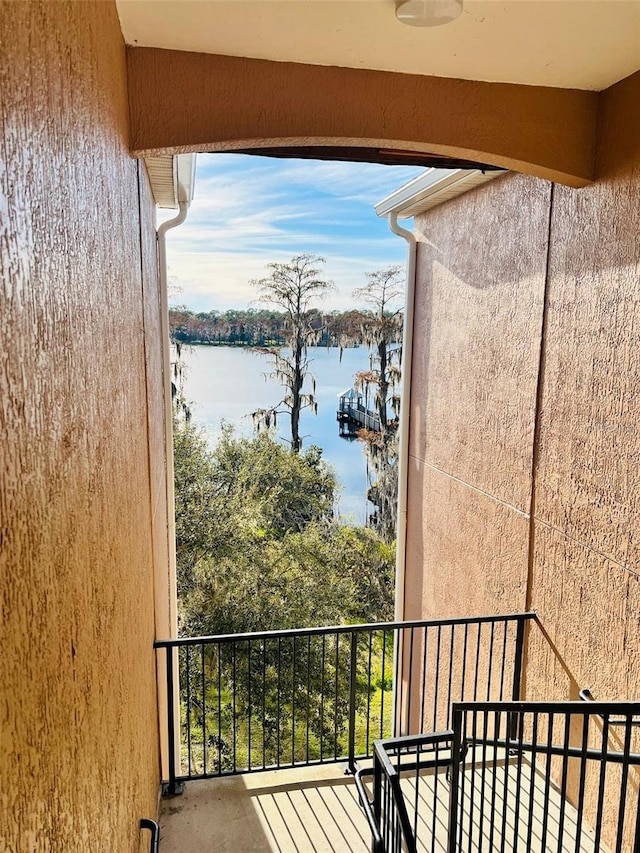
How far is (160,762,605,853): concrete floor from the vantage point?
303cm

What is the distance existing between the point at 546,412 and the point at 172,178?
296 centimetres

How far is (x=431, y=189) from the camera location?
475 centimetres

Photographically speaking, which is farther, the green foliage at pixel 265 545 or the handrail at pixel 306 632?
the green foliage at pixel 265 545

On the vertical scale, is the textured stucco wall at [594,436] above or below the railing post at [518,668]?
Answer: above

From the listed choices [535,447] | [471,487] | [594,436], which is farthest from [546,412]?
[471,487]

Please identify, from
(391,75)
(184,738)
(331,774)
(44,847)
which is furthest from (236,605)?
(44,847)

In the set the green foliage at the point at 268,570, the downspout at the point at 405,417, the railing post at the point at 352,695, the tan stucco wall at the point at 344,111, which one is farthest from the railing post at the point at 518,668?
the green foliage at the point at 268,570

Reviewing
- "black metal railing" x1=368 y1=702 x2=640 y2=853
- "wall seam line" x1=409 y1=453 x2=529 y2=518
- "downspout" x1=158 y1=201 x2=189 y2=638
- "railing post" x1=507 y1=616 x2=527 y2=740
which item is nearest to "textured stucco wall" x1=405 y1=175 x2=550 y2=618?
"wall seam line" x1=409 y1=453 x2=529 y2=518

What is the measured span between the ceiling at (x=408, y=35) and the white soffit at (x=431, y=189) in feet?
5.15

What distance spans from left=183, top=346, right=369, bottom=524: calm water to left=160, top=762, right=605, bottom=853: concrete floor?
6.39 metres

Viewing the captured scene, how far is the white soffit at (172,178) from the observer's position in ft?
12.0

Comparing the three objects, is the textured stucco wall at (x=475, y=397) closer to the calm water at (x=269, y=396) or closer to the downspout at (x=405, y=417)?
the downspout at (x=405, y=417)

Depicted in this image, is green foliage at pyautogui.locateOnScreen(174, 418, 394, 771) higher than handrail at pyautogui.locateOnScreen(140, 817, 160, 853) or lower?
lower

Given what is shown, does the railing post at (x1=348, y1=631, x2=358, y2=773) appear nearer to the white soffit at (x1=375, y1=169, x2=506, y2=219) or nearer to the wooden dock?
the white soffit at (x1=375, y1=169, x2=506, y2=219)
